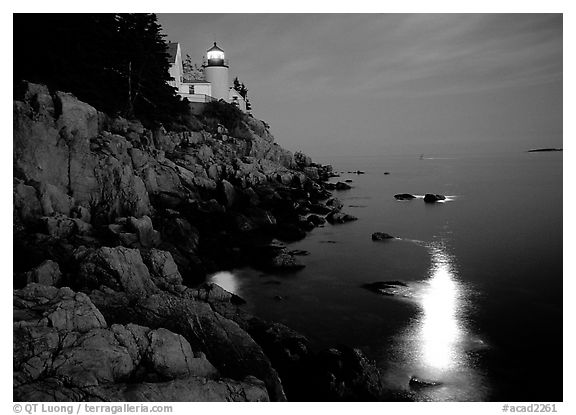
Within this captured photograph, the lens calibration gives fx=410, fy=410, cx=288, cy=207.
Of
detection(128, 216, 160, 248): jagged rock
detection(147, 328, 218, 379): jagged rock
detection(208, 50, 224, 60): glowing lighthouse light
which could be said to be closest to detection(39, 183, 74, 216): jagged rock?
detection(128, 216, 160, 248): jagged rock

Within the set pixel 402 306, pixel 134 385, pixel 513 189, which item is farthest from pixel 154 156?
pixel 513 189

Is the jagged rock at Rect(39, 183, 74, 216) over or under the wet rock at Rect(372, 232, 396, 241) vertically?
over

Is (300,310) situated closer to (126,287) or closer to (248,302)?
(248,302)

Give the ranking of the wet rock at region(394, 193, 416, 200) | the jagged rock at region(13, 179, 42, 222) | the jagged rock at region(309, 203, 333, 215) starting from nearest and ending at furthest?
the jagged rock at region(13, 179, 42, 222), the jagged rock at region(309, 203, 333, 215), the wet rock at region(394, 193, 416, 200)

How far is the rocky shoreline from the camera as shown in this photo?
5.73 metres

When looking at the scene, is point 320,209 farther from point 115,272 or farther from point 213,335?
point 213,335

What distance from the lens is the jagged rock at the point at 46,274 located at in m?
8.20

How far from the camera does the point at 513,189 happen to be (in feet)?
102

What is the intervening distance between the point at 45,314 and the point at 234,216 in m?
11.6

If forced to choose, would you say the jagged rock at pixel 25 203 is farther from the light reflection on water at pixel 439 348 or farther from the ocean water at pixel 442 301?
the light reflection on water at pixel 439 348

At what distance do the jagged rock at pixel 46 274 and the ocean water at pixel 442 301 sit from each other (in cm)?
461

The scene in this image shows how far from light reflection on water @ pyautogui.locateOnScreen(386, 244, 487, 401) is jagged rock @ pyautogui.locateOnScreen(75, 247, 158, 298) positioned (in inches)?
213

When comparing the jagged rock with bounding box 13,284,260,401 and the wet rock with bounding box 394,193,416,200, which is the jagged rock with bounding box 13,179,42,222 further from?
the wet rock with bounding box 394,193,416,200

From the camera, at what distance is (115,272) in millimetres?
8586
